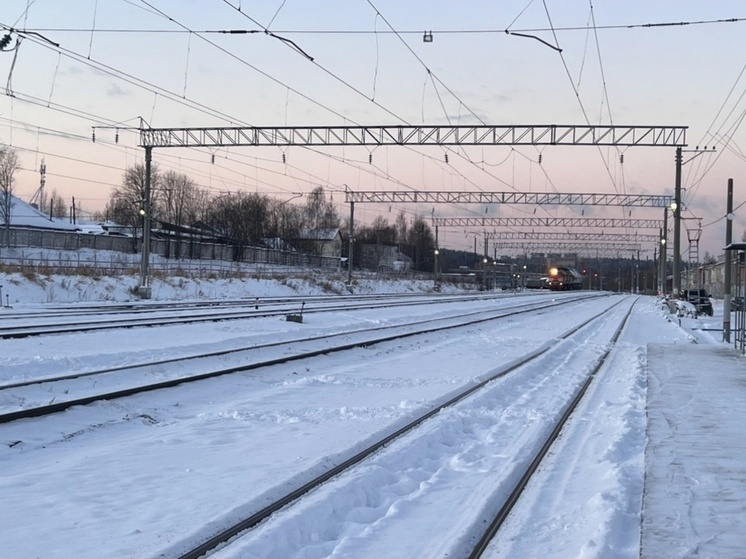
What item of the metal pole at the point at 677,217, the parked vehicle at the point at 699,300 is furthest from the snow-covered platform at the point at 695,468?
the parked vehicle at the point at 699,300

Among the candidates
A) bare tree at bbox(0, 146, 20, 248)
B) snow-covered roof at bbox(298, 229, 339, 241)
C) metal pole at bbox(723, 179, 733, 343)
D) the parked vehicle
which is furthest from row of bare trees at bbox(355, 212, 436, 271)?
metal pole at bbox(723, 179, 733, 343)

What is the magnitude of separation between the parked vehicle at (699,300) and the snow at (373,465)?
118 feet

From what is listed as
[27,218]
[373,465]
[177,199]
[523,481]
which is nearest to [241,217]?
[177,199]

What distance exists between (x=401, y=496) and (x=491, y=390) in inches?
234

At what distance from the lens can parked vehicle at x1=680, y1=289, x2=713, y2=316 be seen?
48.8m

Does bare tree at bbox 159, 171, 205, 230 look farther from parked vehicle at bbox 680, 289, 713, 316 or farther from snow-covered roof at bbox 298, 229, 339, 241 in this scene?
parked vehicle at bbox 680, 289, 713, 316

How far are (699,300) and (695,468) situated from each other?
46.2 meters

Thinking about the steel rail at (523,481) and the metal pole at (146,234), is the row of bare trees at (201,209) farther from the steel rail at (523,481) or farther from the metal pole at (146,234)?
the steel rail at (523,481)

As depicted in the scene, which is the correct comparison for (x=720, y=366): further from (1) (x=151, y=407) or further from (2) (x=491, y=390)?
(1) (x=151, y=407)

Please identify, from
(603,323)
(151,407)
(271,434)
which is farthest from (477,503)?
(603,323)

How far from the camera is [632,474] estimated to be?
7473 mm

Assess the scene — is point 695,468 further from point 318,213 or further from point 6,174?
point 318,213

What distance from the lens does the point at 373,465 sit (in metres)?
7.41

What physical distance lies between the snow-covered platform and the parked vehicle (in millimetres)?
36492
